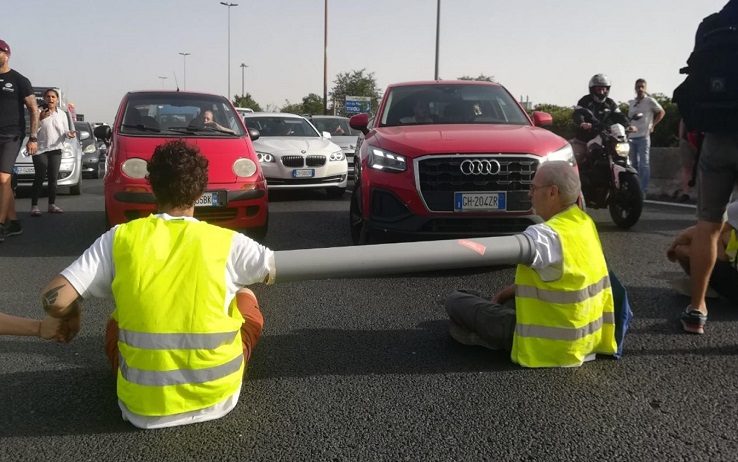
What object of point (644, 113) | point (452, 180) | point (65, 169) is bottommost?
point (65, 169)

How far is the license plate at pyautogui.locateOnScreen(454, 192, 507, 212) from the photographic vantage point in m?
5.85

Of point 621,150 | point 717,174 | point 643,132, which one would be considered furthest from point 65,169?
point 717,174

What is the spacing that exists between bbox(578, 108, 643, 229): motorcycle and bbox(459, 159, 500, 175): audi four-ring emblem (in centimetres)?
298

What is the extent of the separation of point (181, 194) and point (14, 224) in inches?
240

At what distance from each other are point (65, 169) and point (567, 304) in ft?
38.2

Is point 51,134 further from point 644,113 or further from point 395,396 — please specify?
point 644,113

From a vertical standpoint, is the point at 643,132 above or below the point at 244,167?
above

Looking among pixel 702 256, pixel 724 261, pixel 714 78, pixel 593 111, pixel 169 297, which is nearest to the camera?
pixel 169 297

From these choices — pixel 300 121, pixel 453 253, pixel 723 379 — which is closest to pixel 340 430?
pixel 453 253

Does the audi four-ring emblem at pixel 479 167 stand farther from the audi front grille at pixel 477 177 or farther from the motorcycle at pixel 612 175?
the motorcycle at pixel 612 175

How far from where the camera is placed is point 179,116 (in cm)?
817

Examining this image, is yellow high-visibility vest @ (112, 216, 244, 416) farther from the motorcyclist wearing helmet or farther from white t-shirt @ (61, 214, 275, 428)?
the motorcyclist wearing helmet

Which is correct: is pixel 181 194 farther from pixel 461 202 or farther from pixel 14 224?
pixel 14 224

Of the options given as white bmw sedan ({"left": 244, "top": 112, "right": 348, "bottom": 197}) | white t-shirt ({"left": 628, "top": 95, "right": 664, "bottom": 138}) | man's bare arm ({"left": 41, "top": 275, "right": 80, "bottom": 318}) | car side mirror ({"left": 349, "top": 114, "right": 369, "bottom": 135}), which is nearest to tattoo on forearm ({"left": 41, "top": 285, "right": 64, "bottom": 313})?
man's bare arm ({"left": 41, "top": 275, "right": 80, "bottom": 318})
